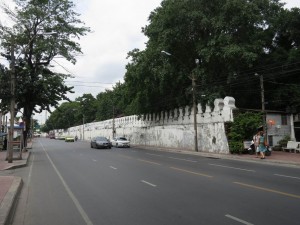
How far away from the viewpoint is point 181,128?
41.8 metres

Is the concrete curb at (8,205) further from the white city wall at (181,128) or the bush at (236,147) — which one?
the white city wall at (181,128)

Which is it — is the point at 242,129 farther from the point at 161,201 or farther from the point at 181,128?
the point at 161,201

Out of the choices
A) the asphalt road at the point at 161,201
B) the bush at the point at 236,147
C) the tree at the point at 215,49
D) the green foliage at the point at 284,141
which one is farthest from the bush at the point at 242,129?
the asphalt road at the point at 161,201

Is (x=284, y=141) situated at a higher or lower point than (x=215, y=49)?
lower

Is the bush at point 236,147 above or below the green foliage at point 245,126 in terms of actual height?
below

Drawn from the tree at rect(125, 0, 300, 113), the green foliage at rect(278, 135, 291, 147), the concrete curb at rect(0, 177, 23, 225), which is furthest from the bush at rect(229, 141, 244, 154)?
the concrete curb at rect(0, 177, 23, 225)

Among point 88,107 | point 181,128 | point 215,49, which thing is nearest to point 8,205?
point 215,49

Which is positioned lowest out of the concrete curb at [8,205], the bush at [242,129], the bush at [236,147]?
the concrete curb at [8,205]

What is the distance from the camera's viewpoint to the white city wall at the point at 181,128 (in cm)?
3296

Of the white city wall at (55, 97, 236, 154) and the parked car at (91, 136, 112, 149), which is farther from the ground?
the white city wall at (55, 97, 236, 154)

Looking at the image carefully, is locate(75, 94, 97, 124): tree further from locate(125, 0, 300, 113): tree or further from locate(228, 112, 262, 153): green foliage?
locate(228, 112, 262, 153): green foliage

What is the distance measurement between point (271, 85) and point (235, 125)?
44.0 ft

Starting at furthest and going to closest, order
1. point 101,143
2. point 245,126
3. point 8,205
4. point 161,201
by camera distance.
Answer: point 101,143, point 245,126, point 161,201, point 8,205

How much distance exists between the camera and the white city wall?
32963mm
